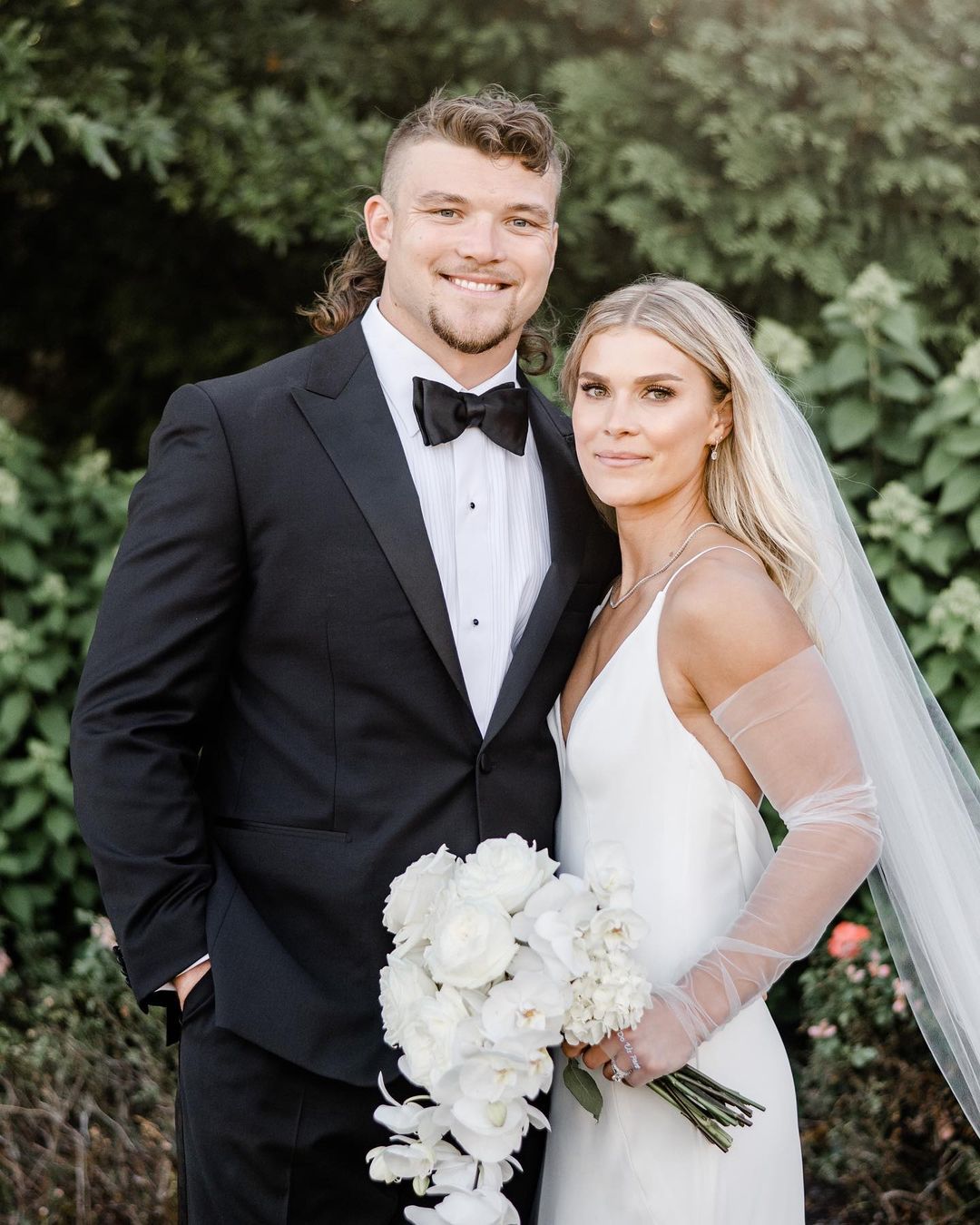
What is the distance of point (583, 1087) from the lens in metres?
2.04

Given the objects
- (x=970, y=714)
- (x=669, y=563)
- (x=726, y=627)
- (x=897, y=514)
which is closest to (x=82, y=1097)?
(x=669, y=563)

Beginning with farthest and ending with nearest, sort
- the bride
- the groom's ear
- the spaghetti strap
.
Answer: the groom's ear
the spaghetti strap
the bride

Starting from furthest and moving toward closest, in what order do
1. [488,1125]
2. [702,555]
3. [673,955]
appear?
1. [702,555]
2. [673,955]
3. [488,1125]

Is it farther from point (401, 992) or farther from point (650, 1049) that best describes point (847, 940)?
point (401, 992)

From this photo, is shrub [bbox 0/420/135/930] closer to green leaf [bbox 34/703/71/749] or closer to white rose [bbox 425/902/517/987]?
green leaf [bbox 34/703/71/749]

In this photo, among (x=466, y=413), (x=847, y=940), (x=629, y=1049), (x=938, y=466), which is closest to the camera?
(x=629, y=1049)

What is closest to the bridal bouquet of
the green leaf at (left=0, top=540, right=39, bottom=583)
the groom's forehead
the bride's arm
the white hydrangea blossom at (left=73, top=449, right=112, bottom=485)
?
the bride's arm

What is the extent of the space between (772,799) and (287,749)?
0.84 metres

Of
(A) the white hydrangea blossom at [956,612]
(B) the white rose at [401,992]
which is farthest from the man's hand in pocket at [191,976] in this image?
(A) the white hydrangea blossom at [956,612]

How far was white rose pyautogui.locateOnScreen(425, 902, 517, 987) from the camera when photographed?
185 cm

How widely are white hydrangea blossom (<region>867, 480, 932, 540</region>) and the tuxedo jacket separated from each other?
1.85 m

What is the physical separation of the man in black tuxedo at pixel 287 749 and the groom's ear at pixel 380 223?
1.34 feet

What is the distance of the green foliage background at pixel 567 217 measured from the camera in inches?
154

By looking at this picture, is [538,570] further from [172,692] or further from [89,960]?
[89,960]
